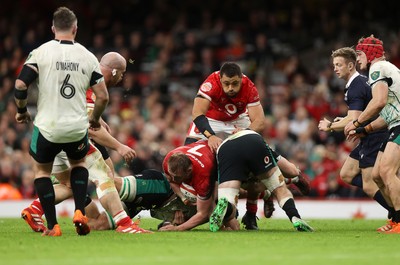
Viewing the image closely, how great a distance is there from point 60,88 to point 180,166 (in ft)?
5.79

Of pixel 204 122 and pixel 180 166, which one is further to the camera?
pixel 204 122

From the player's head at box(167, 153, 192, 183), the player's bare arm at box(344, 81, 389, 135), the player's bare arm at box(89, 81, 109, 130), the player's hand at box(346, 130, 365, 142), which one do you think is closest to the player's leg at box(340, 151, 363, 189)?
the player's hand at box(346, 130, 365, 142)

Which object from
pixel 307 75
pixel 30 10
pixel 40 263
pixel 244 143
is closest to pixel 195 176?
pixel 244 143

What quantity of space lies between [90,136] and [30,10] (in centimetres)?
1470

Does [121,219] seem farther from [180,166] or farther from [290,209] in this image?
[290,209]

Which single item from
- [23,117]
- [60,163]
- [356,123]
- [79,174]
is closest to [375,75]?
[356,123]

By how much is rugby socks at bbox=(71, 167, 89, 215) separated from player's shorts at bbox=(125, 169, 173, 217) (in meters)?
1.41

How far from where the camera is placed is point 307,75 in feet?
73.7

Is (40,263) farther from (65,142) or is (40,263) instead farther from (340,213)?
(340,213)

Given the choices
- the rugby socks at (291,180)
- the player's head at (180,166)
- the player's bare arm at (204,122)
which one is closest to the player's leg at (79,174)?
the player's head at (180,166)

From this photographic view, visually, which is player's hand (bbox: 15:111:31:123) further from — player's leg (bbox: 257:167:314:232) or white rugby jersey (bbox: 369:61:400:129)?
white rugby jersey (bbox: 369:61:400:129)

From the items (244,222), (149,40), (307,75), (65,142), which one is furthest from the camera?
(149,40)

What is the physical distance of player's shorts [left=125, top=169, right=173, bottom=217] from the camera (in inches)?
463

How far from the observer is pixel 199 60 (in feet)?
75.7
